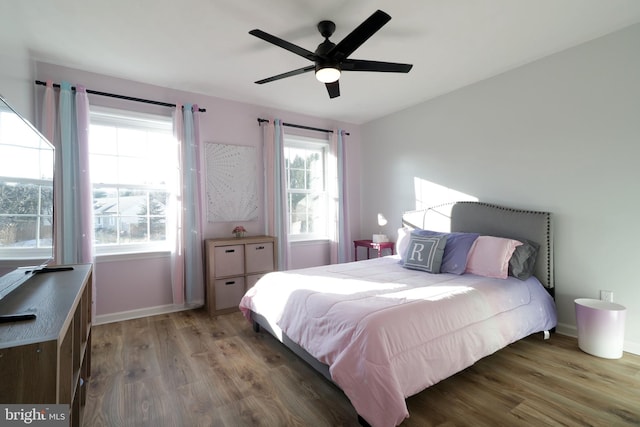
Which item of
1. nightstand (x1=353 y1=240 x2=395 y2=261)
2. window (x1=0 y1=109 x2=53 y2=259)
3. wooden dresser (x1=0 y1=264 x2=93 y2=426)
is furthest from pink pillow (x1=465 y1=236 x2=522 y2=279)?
window (x1=0 y1=109 x2=53 y2=259)

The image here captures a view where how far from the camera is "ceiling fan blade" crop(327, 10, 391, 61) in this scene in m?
1.68

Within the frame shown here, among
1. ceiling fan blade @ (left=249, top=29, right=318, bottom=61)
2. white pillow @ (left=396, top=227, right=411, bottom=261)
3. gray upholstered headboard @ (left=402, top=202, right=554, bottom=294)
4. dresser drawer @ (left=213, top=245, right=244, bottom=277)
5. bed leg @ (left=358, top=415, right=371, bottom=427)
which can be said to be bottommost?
bed leg @ (left=358, top=415, right=371, bottom=427)

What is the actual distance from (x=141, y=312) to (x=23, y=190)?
2.28m

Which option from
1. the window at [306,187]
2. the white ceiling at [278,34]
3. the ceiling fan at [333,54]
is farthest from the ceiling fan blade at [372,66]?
the window at [306,187]

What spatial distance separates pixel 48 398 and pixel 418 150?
13.2ft

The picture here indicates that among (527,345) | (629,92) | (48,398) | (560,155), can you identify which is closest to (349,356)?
(48,398)

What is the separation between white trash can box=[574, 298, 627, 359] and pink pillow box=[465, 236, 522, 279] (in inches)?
23.8

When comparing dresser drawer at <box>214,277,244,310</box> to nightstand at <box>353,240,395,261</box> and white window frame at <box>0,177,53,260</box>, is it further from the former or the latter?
nightstand at <box>353,240,395,261</box>

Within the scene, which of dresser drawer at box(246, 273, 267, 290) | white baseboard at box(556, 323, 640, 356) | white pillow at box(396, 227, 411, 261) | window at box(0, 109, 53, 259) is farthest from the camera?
dresser drawer at box(246, 273, 267, 290)

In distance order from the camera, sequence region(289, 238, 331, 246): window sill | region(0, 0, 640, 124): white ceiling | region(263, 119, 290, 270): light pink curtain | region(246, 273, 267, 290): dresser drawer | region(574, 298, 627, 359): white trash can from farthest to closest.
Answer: region(289, 238, 331, 246): window sill, region(263, 119, 290, 270): light pink curtain, region(246, 273, 267, 290): dresser drawer, region(574, 298, 627, 359): white trash can, region(0, 0, 640, 124): white ceiling

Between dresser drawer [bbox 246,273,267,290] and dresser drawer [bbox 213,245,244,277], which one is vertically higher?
dresser drawer [bbox 213,245,244,277]

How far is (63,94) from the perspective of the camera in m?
2.81

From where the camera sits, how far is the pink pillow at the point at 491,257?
8.52 ft

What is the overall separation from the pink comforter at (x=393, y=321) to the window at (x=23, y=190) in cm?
154
